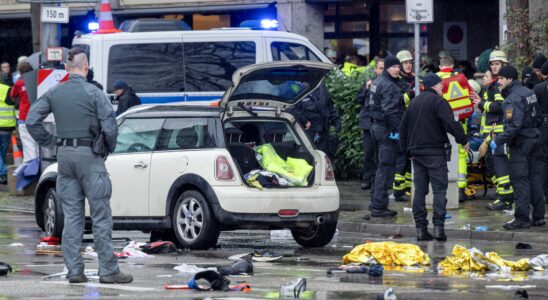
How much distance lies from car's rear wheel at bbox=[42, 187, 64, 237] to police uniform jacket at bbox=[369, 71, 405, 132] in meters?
4.41

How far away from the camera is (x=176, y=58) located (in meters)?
22.5

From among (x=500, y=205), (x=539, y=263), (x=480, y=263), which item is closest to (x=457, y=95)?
(x=500, y=205)

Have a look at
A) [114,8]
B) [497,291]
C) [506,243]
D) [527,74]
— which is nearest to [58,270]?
[497,291]

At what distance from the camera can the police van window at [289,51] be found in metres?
22.6

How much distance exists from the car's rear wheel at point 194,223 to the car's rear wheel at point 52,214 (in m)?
1.52

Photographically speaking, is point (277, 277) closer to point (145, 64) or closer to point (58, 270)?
point (58, 270)

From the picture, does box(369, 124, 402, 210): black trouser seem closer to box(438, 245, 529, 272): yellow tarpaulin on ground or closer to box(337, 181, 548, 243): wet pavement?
box(337, 181, 548, 243): wet pavement

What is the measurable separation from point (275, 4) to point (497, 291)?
70.1 feet

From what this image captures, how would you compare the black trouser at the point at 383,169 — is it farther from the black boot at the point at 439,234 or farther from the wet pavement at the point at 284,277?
the black boot at the point at 439,234

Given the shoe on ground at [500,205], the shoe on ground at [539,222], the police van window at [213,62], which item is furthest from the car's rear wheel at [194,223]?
the police van window at [213,62]

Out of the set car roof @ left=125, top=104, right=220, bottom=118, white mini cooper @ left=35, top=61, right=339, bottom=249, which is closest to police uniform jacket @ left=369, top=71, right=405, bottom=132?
white mini cooper @ left=35, top=61, right=339, bottom=249

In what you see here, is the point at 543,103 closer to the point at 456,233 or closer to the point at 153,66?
the point at 456,233

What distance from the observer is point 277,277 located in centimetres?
1211

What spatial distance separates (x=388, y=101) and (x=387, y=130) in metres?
0.40
